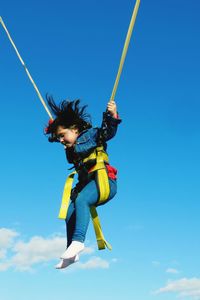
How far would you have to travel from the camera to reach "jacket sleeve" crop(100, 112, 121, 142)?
6.99 metres

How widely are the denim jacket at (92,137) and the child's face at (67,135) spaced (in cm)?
9

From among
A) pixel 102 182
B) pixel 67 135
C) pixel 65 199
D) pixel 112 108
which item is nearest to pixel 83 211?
pixel 65 199

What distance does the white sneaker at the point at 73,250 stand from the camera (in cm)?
627

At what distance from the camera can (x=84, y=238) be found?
6504 mm

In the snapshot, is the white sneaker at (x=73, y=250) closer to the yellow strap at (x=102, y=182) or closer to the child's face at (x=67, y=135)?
the yellow strap at (x=102, y=182)

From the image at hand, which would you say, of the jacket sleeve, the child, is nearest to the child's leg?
the child

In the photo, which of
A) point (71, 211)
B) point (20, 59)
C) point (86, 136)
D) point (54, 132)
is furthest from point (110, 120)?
point (20, 59)

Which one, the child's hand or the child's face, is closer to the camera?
the child's hand

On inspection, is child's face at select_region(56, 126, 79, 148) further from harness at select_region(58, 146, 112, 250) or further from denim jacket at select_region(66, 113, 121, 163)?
harness at select_region(58, 146, 112, 250)

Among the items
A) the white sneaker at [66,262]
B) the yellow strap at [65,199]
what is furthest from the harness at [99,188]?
A: the white sneaker at [66,262]

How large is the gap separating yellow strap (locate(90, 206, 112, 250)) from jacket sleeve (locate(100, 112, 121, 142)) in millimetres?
1022

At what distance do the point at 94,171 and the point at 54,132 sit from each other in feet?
3.06

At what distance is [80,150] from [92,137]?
10.1 inches

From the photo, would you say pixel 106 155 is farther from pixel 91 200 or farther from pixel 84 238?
pixel 84 238
